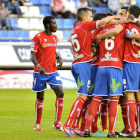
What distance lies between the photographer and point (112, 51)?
22.8ft

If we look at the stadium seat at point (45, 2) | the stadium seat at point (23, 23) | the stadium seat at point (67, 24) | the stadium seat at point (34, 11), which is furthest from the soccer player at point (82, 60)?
the stadium seat at point (45, 2)

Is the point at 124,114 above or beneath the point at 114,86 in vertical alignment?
beneath

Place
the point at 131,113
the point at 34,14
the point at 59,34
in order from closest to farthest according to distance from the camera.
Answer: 1. the point at 131,113
2. the point at 59,34
3. the point at 34,14

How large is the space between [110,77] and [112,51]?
425mm

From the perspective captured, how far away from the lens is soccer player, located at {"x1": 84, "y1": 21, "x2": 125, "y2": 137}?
690cm

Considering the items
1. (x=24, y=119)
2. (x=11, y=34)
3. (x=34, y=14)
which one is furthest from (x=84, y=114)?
(x=34, y=14)

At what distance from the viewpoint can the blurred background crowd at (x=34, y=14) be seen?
22.3 m

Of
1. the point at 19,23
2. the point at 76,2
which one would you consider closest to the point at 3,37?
the point at 19,23

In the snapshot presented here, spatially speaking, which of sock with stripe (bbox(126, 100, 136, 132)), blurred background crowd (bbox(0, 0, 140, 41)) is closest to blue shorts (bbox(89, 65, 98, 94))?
sock with stripe (bbox(126, 100, 136, 132))

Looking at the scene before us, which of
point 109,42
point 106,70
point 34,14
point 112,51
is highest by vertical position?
point 109,42

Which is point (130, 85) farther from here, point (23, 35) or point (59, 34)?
point (59, 34)

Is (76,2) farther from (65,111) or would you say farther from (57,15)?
(65,111)

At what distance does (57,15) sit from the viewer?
2395 centimetres

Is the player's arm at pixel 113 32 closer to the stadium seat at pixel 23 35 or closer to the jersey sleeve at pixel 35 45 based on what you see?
the jersey sleeve at pixel 35 45
